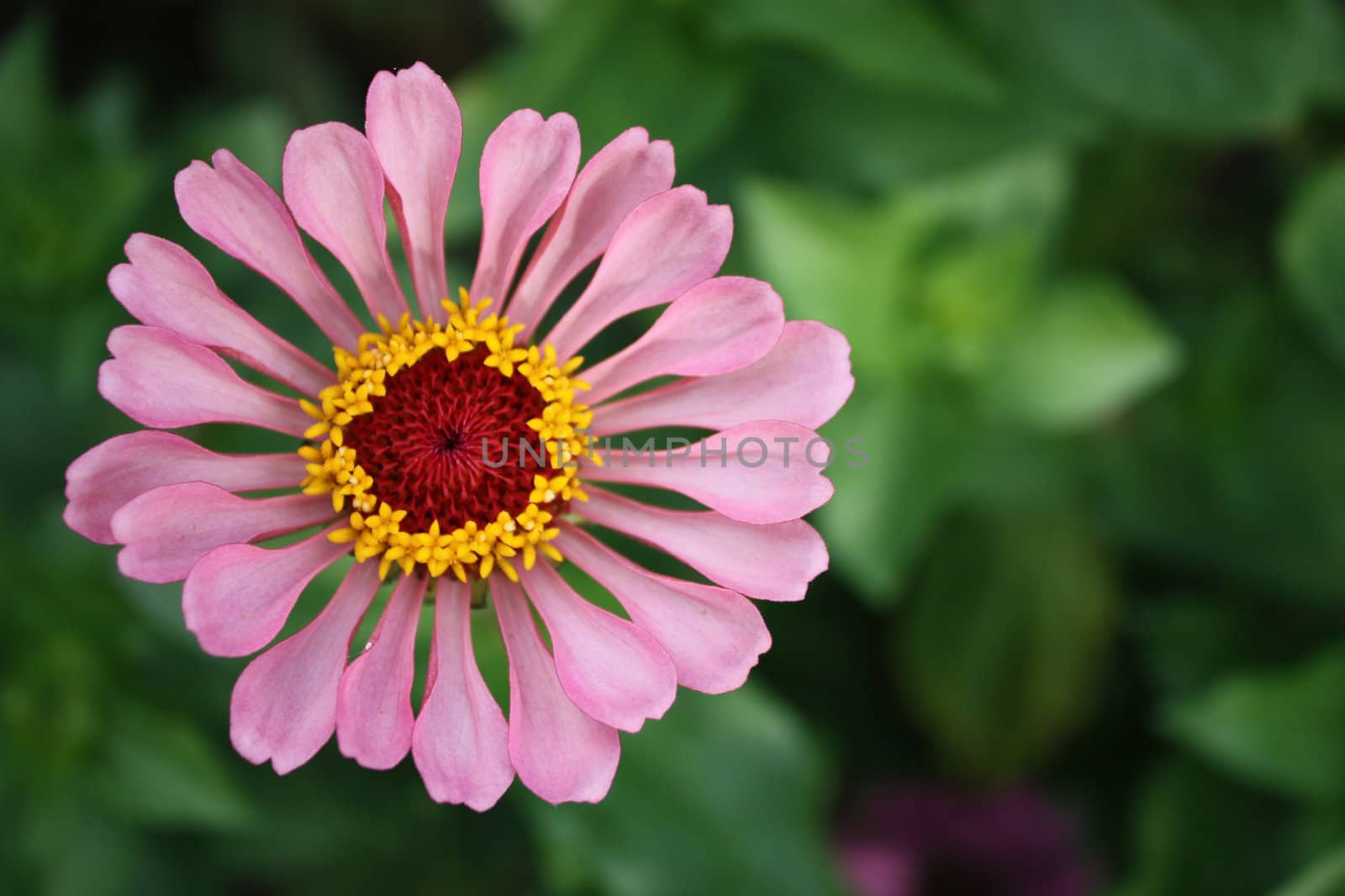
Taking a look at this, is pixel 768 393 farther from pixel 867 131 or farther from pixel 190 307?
pixel 867 131

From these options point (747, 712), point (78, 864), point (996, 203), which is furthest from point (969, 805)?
point (78, 864)

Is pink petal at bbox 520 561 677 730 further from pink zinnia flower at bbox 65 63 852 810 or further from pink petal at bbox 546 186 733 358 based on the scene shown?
pink petal at bbox 546 186 733 358

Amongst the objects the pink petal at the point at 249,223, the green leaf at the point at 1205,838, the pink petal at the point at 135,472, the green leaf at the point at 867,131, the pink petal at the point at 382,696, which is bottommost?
the green leaf at the point at 1205,838

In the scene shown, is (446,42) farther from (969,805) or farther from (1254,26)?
(969,805)

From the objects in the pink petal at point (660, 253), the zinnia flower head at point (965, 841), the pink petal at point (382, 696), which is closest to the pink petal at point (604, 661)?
the pink petal at point (382, 696)

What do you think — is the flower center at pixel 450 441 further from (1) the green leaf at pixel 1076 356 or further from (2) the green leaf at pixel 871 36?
(1) the green leaf at pixel 1076 356

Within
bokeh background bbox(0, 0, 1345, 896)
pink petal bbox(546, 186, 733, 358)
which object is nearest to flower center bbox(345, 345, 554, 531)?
pink petal bbox(546, 186, 733, 358)

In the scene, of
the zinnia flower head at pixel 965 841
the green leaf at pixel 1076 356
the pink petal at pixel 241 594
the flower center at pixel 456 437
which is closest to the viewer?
the pink petal at pixel 241 594
